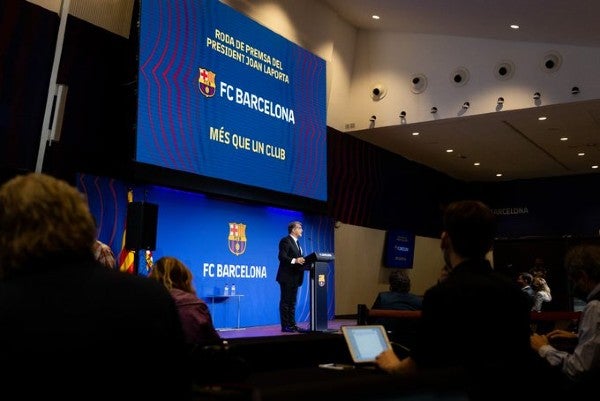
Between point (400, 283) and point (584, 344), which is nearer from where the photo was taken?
point (584, 344)

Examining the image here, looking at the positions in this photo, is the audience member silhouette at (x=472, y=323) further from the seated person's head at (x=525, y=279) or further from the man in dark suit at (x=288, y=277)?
the seated person's head at (x=525, y=279)

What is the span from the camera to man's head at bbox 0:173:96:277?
49.2 inches

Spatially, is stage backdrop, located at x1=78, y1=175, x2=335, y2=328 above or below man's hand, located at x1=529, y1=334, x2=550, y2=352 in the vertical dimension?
above

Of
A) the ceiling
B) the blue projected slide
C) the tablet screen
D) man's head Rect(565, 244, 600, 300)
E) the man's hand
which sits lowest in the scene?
the tablet screen

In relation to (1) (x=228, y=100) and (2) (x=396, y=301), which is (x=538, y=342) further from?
(1) (x=228, y=100)

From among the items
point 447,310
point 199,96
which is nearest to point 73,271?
point 447,310

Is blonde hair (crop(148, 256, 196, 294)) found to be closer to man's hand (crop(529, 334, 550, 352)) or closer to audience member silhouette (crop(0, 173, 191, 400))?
man's hand (crop(529, 334, 550, 352))

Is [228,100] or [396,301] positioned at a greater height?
[228,100]

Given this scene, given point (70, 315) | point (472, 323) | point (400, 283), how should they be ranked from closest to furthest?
point (70, 315), point (472, 323), point (400, 283)

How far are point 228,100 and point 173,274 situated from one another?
5.08 meters

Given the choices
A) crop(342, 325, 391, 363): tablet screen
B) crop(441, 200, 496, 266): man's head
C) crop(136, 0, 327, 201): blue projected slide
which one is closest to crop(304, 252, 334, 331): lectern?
crop(136, 0, 327, 201): blue projected slide

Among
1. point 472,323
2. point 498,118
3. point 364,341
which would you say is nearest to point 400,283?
point 364,341

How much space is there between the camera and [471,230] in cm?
199

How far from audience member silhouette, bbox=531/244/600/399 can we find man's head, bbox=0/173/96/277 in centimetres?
197
